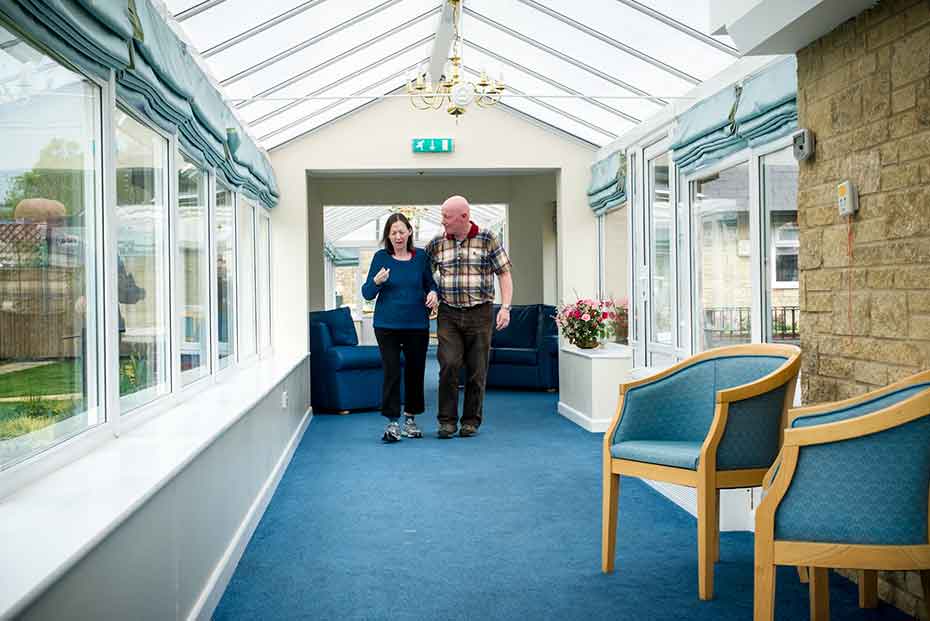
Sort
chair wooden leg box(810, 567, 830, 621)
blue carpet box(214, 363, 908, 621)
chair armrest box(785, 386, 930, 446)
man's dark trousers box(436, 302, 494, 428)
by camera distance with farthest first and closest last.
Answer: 1. man's dark trousers box(436, 302, 494, 428)
2. blue carpet box(214, 363, 908, 621)
3. chair wooden leg box(810, 567, 830, 621)
4. chair armrest box(785, 386, 930, 446)

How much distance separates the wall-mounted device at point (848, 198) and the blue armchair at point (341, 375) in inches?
209

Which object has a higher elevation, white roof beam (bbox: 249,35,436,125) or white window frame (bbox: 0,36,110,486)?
white roof beam (bbox: 249,35,436,125)

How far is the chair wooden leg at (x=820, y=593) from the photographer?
2441 mm

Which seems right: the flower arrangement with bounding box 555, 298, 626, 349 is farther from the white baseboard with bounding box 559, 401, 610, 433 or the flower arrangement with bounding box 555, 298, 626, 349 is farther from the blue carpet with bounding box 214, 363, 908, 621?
the blue carpet with bounding box 214, 363, 908, 621

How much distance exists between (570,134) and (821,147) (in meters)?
4.55

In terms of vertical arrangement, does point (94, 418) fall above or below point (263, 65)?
below

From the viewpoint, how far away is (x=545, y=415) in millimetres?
7625

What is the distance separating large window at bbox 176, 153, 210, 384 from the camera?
176 inches

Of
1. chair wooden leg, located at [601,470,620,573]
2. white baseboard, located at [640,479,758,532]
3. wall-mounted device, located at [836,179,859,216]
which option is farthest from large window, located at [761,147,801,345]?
chair wooden leg, located at [601,470,620,573]

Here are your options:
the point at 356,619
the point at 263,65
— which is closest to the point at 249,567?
the point at 356,619

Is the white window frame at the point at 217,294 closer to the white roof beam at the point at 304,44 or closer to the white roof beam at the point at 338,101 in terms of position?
the white roof beam at the point at 304,44

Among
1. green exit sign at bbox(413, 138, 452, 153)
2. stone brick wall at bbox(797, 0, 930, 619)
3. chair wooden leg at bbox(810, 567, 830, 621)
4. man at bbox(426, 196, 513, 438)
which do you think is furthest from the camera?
green exit sign at bbox(413, 138, 452, 153)

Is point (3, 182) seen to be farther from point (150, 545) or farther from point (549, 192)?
point (549, 192)

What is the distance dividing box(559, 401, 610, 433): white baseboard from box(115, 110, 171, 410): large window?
3.52m
